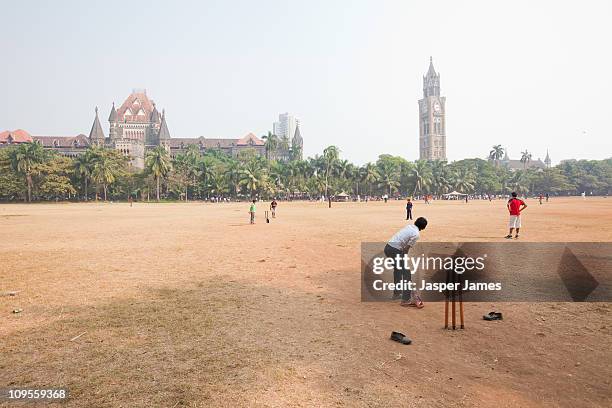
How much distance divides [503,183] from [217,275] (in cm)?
13318

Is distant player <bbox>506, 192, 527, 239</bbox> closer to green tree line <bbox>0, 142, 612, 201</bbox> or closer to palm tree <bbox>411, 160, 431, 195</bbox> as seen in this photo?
green tree line <bbox>0, 142, 612, 201</bbox>

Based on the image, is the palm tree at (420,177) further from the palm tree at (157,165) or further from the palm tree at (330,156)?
the palm tree at (157,165)

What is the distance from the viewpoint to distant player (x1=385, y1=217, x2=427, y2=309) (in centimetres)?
728

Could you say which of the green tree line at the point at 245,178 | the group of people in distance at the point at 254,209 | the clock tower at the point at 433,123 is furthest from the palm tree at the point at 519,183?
the group of people in distance at the point at 254,209

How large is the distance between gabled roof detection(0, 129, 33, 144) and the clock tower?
158 m

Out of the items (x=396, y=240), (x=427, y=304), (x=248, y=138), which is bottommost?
(x=427, y=304)

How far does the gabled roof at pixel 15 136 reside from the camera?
125500 mm

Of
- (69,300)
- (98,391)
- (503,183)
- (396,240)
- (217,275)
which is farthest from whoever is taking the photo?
(503,183)

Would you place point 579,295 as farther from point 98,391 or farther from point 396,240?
point 98,391

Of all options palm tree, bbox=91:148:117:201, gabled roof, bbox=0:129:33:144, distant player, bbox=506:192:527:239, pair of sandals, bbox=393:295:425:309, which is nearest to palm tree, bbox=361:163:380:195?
palm tree, bbox=91:148:117:201

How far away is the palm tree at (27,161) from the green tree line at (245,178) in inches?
6.5

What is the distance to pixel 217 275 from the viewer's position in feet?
33.8

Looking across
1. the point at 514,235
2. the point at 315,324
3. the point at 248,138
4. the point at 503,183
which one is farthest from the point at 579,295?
the point at 248,138

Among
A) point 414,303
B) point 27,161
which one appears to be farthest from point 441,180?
point 414,303
